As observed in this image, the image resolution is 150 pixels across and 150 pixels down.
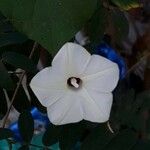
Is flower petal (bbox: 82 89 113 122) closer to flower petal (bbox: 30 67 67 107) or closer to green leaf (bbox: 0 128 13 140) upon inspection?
flower petal (bbox: 30 67 67 107)

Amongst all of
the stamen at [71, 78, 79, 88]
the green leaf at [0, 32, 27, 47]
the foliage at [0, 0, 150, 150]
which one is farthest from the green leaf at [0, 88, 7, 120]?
the stamen at [71, 78, 79, 88]

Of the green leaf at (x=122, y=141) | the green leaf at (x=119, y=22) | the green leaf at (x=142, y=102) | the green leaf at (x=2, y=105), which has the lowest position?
the green leaf at (x=142, y=102)

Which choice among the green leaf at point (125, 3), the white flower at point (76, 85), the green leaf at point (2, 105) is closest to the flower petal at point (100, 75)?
the white flower at point (76, 85)

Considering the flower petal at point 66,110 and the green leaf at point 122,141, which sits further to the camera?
the green leaf at point 122,141

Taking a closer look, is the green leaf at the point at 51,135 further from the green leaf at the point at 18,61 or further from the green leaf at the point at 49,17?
the green leaf at the point at 49,17

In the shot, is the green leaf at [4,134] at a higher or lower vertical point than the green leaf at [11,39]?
lower

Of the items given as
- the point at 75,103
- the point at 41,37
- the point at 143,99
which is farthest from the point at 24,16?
the point at 143,99

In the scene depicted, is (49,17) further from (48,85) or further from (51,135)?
(51,135)

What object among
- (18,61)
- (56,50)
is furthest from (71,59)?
(18,61)
